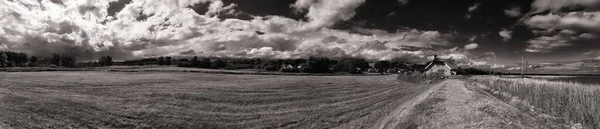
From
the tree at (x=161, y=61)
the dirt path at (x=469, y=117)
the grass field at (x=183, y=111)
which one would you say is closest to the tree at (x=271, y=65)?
the tree at (x=161, y=61)

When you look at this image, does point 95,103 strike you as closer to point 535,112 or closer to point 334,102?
point 334,102

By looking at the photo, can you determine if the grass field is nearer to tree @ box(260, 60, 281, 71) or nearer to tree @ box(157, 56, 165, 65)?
tree @ box(260, 60, 281, 71)

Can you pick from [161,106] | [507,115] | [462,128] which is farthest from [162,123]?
[507,115]

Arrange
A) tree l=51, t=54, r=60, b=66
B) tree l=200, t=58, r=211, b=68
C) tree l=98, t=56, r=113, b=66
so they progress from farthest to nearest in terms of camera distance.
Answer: tree l=51, t=54, r=60, b=66, tree l=98, t=56, r=113, b=66, tree l=200, t=58, r=211, b=68

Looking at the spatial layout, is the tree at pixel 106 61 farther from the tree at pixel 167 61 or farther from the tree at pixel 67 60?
the tree at pixel 167 61

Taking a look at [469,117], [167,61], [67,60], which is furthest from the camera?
[67,60]

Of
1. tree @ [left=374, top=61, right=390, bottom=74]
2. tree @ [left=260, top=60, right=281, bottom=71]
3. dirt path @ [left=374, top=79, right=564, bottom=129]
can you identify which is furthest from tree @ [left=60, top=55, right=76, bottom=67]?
dirt path @ [left=374, top=79, right=564, bottom=129]

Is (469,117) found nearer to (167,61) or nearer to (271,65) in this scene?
(271,65)

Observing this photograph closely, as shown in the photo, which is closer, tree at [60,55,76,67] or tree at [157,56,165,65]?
tree at [157,56,165,65]

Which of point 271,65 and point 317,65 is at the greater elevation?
point 317,65

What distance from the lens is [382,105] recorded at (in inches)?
891

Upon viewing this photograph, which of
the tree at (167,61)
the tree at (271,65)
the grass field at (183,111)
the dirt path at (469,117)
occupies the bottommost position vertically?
the grass field at (183,111)

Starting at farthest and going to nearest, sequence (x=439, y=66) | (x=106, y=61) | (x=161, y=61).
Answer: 1. (x=106, y=61)
2. (x=161, y=61)
3. (x=439, y=66)

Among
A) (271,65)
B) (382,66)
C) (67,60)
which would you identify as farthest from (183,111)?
(382,66)
